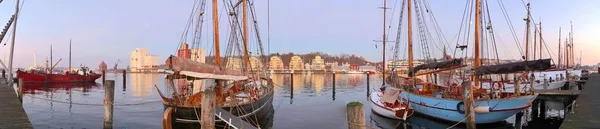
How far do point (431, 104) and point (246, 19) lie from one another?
15.0 metres

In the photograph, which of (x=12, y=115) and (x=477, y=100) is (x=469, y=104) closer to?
(x=477, y=100)

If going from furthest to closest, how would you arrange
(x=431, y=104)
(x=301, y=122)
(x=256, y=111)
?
(x=301, y=122) < (x=431, y=104) < (x=256, y=111)

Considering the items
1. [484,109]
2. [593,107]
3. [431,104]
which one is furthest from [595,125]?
[431,104]

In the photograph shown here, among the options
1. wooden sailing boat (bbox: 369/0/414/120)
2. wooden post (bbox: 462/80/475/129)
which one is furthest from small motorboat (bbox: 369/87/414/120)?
wooden post (bbox: 462/80/475/129)

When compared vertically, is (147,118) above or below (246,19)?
below

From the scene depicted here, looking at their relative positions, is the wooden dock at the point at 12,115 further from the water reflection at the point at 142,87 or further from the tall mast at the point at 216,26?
the water reflection at the point at 142,87

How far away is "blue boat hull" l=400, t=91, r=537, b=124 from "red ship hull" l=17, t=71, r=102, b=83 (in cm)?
5790

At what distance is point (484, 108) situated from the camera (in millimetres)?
18078

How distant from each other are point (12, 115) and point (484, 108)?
17.5m

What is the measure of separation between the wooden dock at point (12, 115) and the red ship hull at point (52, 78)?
167ft

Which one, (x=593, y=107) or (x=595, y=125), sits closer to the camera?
(x=595, y=125)

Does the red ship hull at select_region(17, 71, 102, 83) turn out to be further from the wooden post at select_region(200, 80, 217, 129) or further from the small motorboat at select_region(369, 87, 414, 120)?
the wooden post at select_region(200, 80, 217, 129)

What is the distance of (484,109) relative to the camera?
18.1 meters

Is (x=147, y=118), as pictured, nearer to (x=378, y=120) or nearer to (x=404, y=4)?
(x=378, y=120)
